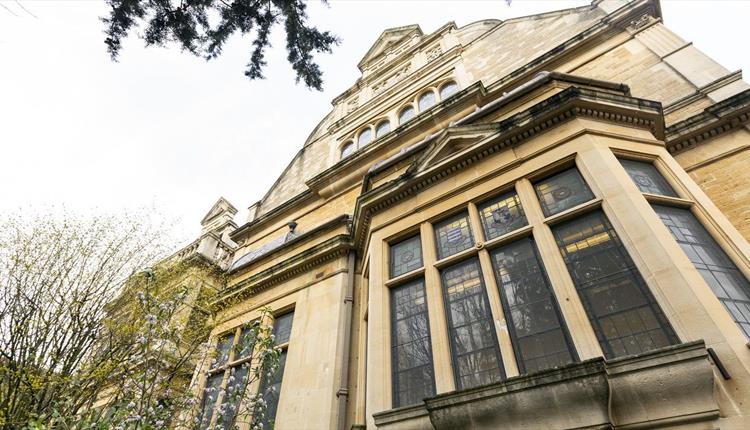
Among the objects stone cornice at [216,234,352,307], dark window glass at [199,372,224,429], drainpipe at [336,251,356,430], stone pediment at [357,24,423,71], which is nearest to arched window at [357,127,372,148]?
stone pediment at [357,24,423,71]

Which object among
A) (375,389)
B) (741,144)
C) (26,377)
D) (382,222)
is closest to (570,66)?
(741,144)

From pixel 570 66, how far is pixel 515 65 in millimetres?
2137

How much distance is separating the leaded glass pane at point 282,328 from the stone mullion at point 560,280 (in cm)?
658

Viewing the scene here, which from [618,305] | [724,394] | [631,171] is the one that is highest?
[631,171]

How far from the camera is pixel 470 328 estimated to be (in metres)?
Answer: 5.21

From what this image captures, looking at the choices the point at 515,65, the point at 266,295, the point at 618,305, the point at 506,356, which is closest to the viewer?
the point at 618,305

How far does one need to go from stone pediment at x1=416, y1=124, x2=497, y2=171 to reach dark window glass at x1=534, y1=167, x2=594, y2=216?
5.94ft

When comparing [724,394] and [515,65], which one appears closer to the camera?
[724,394]

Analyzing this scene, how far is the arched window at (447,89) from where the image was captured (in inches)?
560

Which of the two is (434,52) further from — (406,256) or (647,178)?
(647,178)

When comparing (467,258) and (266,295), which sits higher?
(266,295)

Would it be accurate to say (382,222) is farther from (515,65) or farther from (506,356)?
(515,65)

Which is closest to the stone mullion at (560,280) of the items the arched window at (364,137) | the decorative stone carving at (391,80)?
the arched window at (364,137)

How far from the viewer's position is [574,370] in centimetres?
368
